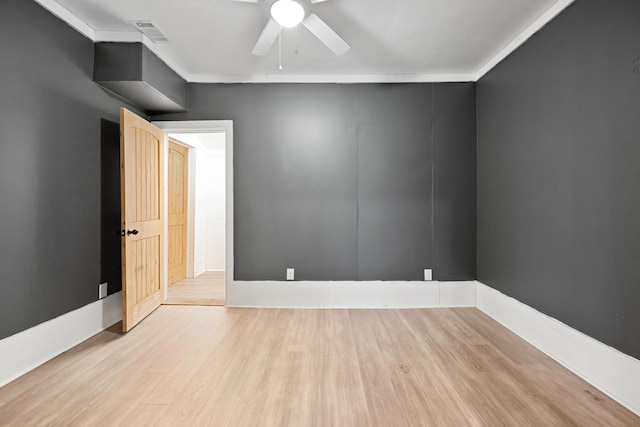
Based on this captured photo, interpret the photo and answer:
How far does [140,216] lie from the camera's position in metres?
3.30

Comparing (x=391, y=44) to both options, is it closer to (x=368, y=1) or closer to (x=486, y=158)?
(x=368, y=1)

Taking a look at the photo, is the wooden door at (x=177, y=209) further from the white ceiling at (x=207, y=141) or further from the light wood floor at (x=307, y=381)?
the light wood floor at (x=307, y=381)

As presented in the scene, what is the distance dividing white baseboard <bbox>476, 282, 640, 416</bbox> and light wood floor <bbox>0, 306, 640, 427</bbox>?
0.24 feet

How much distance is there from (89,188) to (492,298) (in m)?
4.00

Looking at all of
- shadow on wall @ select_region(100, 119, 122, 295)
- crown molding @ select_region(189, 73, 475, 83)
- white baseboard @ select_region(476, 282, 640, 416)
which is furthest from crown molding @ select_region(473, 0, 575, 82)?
shadow on wall @ select_region(100, 119, 122, 295)

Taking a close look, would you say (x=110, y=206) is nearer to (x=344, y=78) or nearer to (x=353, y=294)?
(x=353, y=294)

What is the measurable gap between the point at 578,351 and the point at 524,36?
255 centimetres

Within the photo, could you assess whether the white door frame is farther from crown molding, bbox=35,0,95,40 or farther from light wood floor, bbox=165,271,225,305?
crown molding, bbox=35,0,95,40

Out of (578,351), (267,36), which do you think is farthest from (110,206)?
(578,351)

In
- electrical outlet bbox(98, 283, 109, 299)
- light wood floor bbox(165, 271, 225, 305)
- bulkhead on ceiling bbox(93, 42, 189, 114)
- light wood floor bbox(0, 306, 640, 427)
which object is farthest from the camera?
light wood floor bbox(165, 271, 225, 305)

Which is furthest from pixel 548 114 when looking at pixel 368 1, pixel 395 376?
pixel 395 376

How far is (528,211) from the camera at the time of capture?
282cm

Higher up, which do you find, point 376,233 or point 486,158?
point 486,158

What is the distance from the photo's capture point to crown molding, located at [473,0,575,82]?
2430mm
